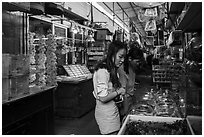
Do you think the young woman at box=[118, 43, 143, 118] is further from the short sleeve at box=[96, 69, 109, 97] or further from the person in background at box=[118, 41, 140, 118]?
the short sleeve at box=[96, 69, 109, 97]

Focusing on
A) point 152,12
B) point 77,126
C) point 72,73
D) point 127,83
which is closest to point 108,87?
point 127,83

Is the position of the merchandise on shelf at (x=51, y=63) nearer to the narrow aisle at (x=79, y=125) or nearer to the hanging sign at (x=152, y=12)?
the narrow aisle at (x=79, y=125)

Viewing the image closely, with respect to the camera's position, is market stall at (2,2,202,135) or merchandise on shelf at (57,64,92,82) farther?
merchandise on shelf at (57,64,92,82)

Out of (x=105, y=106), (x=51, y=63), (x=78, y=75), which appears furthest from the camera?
(x=78, y=75)

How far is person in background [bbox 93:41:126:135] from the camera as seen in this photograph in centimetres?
232

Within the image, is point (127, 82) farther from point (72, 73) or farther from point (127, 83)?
point (72, 73)

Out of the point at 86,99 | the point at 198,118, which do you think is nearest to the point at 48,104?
the point at 86,99

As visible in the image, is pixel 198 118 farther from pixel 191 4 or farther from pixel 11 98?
pixel 11 98

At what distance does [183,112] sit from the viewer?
2385mm

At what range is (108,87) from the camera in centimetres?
242

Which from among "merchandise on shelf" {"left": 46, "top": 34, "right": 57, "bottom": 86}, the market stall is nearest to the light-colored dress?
the market stall

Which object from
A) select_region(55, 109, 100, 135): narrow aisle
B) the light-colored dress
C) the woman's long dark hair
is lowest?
select_region(55, 109, 100, 135): narrow aisle

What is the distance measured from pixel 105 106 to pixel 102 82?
0.28 meters

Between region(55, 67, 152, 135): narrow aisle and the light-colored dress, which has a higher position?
the light-colored dress
